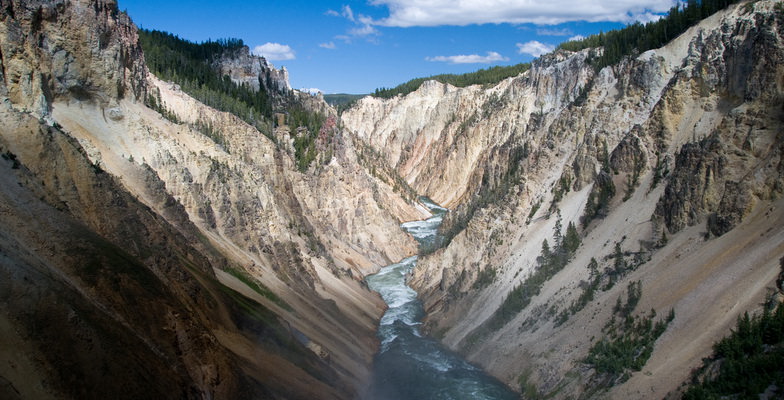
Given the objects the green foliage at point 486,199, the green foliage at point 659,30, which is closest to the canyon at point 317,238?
the green foliage at point 486,199

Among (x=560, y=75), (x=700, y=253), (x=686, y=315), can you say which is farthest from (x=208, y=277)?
(x=560, y=75)

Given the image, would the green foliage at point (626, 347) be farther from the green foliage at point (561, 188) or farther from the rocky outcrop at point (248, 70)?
the rocky outcrop at point (248, 70)

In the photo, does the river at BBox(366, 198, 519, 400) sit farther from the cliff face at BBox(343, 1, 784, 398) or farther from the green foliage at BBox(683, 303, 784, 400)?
the green foliage at BBox(683, 303, 784, 400)

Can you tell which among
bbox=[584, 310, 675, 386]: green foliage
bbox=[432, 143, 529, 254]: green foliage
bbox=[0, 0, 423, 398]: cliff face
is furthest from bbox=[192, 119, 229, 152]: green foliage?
bbox=[584, 310, 675, 386]: green foliage

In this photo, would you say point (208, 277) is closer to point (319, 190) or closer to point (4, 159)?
point (4, 159)

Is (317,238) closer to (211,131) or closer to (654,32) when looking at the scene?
(211,131)

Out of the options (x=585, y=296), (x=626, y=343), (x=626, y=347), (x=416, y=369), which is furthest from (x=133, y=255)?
(x=585, y=296)
